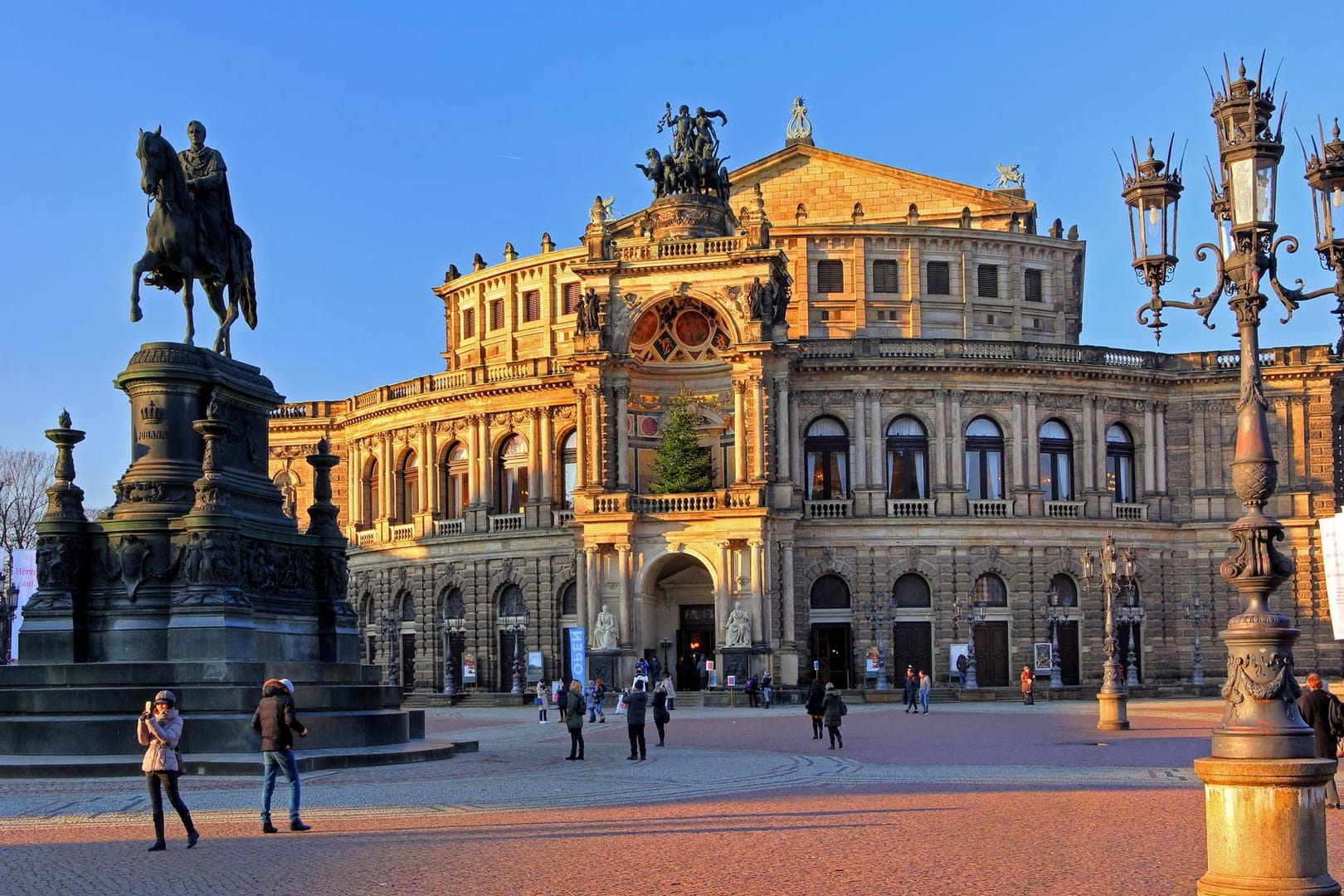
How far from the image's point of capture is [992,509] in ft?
242

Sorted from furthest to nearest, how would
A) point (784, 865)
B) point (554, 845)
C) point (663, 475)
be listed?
point (663, 475) < point (554, 845) < point (784, 865)

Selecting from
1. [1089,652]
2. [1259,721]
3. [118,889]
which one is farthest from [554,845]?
[1089,652]

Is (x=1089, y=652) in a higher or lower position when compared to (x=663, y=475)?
lower

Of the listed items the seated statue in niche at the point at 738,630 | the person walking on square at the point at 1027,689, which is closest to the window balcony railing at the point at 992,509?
the person walking on square at the point at 1027,689

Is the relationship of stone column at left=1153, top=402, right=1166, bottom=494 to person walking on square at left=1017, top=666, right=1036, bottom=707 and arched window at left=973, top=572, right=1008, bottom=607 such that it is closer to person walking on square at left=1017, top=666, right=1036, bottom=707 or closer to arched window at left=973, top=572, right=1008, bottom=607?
arched window at left=973, top=572, right=1008, bottom=607

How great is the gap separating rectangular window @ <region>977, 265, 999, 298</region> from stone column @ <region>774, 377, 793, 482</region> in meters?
16.9

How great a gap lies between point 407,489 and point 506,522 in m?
8.30

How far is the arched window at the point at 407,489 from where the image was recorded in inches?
3300

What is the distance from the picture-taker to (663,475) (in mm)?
71188

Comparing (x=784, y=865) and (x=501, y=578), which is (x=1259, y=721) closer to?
(x=784, y=865)

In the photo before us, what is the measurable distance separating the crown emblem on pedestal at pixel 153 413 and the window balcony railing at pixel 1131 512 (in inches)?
2147

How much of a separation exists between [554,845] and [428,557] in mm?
62683

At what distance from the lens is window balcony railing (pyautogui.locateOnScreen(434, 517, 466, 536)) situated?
8056 cm

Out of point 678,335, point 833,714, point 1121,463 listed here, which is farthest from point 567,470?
point 833,714
